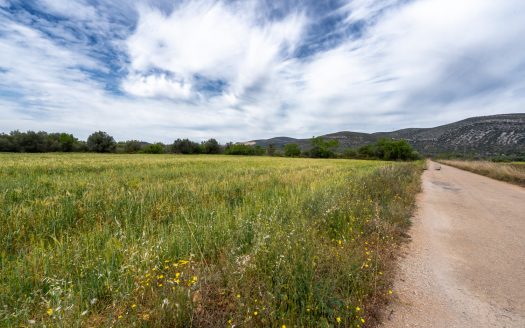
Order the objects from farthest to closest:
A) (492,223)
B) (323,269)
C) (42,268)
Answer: (492,223), (323,269), (42,268)

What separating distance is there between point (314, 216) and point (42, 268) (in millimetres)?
4443

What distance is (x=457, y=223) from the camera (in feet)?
19.5

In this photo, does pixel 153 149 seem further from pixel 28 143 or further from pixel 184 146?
pixel 28 143

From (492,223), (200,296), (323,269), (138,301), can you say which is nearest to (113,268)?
(138,301)

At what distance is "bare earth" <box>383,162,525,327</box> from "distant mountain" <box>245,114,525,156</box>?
97.7m

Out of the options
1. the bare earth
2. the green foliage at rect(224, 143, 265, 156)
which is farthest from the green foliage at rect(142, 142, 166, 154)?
the bare earth

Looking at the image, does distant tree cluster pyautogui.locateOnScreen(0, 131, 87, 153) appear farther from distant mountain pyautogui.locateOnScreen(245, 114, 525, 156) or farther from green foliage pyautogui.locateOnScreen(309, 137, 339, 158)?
distant mountain pyautogui.locateOnScreen(245, 114, 525, 156)

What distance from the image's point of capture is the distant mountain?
7900 centimetres

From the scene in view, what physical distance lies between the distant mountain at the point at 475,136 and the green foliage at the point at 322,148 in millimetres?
26734

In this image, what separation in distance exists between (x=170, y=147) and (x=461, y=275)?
92589 millimetres

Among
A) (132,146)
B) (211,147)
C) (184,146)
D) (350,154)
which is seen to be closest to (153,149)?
(132,146)

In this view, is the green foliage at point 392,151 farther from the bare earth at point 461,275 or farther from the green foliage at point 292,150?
the bare earth at point 461,275

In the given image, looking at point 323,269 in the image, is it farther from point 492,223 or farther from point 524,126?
point 524,126

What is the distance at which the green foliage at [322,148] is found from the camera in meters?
90.0
